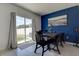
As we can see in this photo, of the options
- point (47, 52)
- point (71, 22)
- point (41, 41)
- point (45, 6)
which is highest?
point (45, 6)

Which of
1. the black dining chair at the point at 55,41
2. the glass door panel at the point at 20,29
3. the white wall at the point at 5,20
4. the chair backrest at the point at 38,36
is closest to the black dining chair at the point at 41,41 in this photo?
the chair backrest at the point at 38,36

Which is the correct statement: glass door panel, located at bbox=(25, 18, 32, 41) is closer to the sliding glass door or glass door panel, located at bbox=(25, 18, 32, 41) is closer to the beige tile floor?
the sliding glass door

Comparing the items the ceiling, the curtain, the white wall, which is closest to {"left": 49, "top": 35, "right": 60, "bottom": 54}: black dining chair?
the ceiling

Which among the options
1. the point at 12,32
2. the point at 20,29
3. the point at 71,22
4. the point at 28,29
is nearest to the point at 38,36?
the point at 28,29

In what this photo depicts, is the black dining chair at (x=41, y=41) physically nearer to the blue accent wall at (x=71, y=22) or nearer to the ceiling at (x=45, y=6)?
the blue accent wall at (x=71, y=22)

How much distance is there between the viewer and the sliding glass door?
6.75 ft

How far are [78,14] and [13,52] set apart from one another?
1.48m

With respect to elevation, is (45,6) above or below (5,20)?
above

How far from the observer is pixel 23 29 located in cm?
212

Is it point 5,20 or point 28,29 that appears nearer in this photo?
point 5,20

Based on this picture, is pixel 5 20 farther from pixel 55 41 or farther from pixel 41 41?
pixel 55 41

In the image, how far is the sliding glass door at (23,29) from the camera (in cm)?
206

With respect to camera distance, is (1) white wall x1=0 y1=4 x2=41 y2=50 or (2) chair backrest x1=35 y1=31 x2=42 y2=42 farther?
(2) chair backrest x1=35 y1=31 x2=42 y2=42

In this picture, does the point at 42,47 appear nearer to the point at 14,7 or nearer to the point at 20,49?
the point at 20,49
